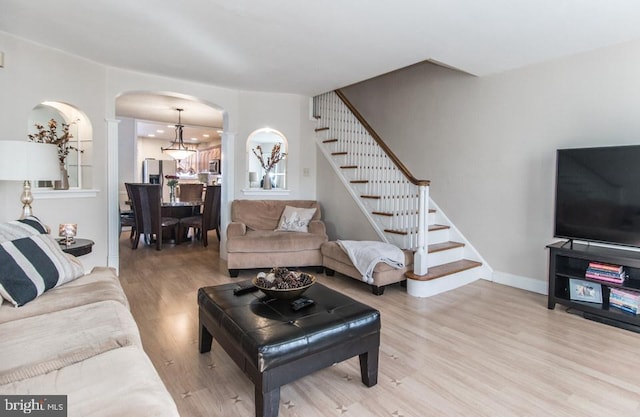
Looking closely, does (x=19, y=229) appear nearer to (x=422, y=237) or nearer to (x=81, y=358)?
(x=81, y=358)

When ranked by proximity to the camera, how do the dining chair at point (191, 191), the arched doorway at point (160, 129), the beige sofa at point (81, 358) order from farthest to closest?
the dining chair at point (191, 191) → the arched doorway at point (160, 129) → the beige sofa at point (81, 358)

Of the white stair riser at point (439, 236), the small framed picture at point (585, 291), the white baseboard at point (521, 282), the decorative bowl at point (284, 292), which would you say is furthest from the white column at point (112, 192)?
the small framed picture at point (585, 291)

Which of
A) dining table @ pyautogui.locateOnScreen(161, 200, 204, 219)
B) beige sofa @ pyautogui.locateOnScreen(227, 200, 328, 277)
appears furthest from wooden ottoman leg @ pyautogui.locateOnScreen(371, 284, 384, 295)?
dining table @ pyautogui.locateOnScreen(161, 200, 204, 219)

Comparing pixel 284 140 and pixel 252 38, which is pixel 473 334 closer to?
pixel 252 38

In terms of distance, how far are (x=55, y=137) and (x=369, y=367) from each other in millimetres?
4024

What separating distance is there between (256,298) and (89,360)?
965 mm

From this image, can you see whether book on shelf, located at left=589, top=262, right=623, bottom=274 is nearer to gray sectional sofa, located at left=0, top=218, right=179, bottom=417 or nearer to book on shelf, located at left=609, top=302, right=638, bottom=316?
book on shelf, located at left=609, top=302, right=638, bottom=316

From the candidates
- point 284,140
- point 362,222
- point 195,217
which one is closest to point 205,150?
point 195,217

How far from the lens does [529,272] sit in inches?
148

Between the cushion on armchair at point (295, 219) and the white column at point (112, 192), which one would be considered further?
the cushion on armchair at point (295, 219)

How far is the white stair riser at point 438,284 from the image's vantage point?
139 inches

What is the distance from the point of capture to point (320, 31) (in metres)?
2.97

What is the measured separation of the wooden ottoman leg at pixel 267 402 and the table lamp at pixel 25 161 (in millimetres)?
2325

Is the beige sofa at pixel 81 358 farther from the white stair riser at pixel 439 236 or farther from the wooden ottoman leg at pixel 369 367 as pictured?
the white stair riser at pixel 439 236
